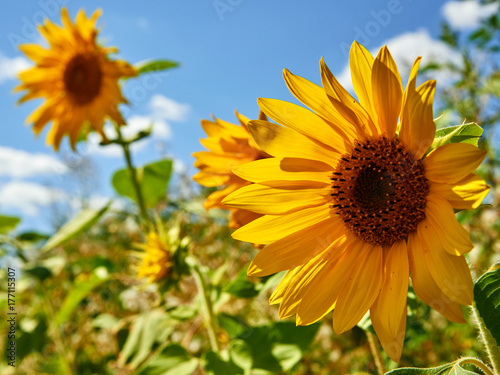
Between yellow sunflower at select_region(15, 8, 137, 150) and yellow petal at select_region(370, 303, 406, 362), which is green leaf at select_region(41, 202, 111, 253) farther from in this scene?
yellow petal at select_region(370, 303, 406, 362)

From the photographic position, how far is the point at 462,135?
67 centimetres

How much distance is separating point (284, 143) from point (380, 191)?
0.77 ft

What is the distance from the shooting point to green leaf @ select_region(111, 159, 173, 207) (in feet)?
6.11

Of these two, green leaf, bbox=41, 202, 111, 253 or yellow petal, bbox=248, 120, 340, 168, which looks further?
green leaf, bbox=41, 202, 111, 253

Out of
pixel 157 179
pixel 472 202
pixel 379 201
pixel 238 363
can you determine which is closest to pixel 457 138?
pixel 472 202

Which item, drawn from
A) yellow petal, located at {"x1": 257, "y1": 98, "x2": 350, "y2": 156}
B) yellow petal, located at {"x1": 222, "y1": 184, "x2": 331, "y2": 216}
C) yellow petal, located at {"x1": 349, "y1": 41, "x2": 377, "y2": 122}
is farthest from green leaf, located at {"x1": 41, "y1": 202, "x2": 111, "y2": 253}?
yellow petal, located at {"x1": 349, "y1": 41, "x2": 377, "y2": 122}

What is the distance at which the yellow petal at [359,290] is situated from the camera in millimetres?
720

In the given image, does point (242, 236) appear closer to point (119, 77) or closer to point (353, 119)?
point (353, 119)

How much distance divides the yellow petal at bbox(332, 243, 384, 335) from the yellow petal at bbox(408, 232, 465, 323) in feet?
0.23

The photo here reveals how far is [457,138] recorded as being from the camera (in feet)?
2.22

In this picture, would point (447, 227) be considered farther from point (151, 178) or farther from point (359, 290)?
point (151, 178)

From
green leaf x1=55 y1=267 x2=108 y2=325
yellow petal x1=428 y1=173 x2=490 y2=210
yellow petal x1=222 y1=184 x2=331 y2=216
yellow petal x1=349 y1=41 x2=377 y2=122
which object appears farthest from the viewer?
green leaf x1=55 y1=267 x2=108 y2=325

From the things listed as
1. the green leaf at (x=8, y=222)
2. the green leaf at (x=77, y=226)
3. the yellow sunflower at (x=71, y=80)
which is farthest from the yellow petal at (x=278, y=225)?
the green leaf at (x=8, y=222)

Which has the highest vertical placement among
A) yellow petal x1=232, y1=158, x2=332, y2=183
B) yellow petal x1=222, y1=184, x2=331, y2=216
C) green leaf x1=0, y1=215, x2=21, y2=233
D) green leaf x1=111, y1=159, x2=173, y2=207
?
green leaf x1=0, y1=215, x2=21, y2=233
